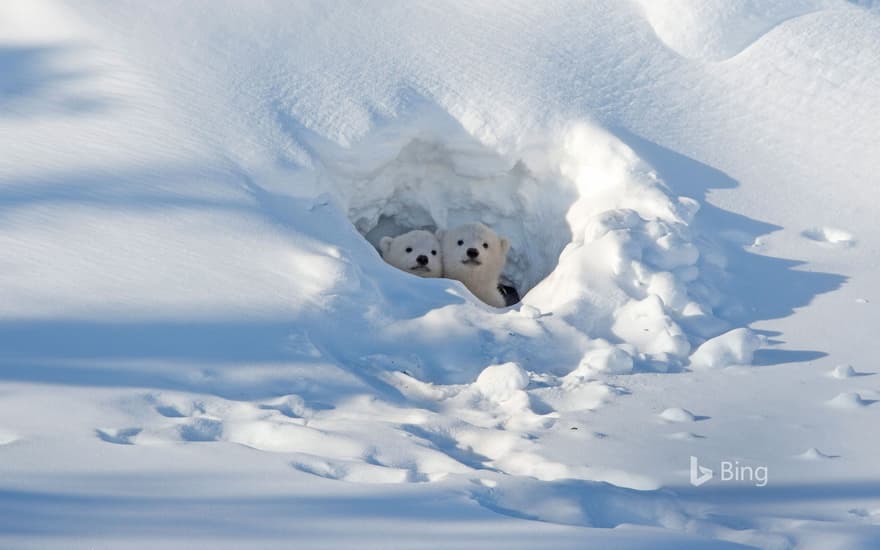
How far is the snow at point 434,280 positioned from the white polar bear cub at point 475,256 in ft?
0.71

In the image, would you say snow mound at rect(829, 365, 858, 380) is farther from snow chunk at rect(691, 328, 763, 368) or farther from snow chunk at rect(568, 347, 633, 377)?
snow chunk at rect(568, 347, 633, 377)

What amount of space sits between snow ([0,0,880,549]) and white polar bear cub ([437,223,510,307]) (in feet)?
0.71

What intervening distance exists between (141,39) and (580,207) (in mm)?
2813

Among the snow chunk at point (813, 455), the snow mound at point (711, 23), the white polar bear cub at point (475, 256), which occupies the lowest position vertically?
the snow chunk at point (813, 455)

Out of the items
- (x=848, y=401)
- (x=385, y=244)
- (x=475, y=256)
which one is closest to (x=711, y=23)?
(x=475, y=256)

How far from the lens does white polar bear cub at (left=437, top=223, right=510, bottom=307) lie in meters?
7.48

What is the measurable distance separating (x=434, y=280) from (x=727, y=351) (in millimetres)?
1565

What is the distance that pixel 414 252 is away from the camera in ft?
24.5

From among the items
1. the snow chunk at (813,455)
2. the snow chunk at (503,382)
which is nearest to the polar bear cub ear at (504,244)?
the snow chunk at (503,382)

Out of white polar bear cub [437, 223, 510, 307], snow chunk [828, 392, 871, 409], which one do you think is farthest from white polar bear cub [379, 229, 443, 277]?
snow chunk [828, 392, 871, 409]

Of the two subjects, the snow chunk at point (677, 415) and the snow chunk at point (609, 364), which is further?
the snow chunk at point (609, 364)

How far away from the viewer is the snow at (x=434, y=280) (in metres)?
3.76

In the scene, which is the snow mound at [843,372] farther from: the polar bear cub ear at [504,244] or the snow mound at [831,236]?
the polar bear cub ear at [504,244]

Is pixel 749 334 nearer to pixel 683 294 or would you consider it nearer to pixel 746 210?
pixel 683 294
